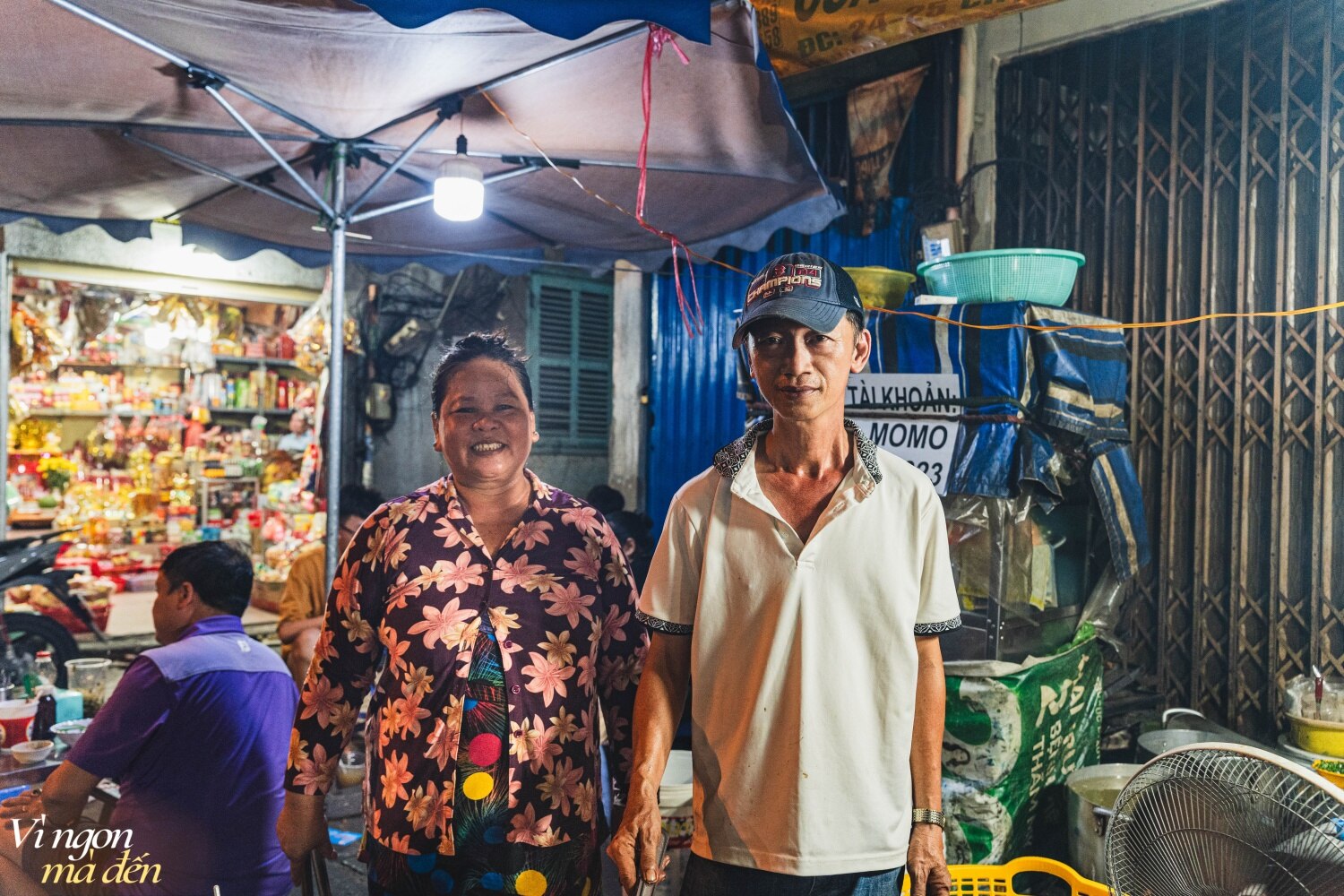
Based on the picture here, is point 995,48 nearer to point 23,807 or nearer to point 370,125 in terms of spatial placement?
point 370,125

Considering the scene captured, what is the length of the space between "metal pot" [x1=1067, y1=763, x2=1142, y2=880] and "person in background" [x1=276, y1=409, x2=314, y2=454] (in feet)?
21.7

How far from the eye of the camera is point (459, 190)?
12.2 ft

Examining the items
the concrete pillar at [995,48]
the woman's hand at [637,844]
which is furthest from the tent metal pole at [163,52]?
the concrete pillar at [995,48]

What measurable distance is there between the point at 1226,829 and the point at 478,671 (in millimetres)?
1567

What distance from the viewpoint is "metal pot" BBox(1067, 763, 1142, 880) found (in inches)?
125

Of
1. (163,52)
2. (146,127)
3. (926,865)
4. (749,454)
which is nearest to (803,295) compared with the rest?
(749,454)

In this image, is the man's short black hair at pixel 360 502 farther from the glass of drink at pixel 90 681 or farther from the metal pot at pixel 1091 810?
the metal pot at pixel 1091 810

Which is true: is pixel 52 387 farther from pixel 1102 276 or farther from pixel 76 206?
pixel 1102 276

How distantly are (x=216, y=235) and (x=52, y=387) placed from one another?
126 inches

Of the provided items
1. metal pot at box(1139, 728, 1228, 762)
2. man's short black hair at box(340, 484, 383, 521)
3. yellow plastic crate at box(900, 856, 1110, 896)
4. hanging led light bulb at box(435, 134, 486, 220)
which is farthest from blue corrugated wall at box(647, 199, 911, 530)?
yellow plastic crate at box(900, 856, 1110, 896)

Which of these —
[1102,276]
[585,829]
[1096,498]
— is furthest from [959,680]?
[1102,276]

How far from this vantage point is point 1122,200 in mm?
4699

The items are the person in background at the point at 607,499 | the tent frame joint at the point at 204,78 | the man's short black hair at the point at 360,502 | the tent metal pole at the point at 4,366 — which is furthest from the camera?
the tent metal pole at the point at 4,366

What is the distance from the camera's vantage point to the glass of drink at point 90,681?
3641 mm
